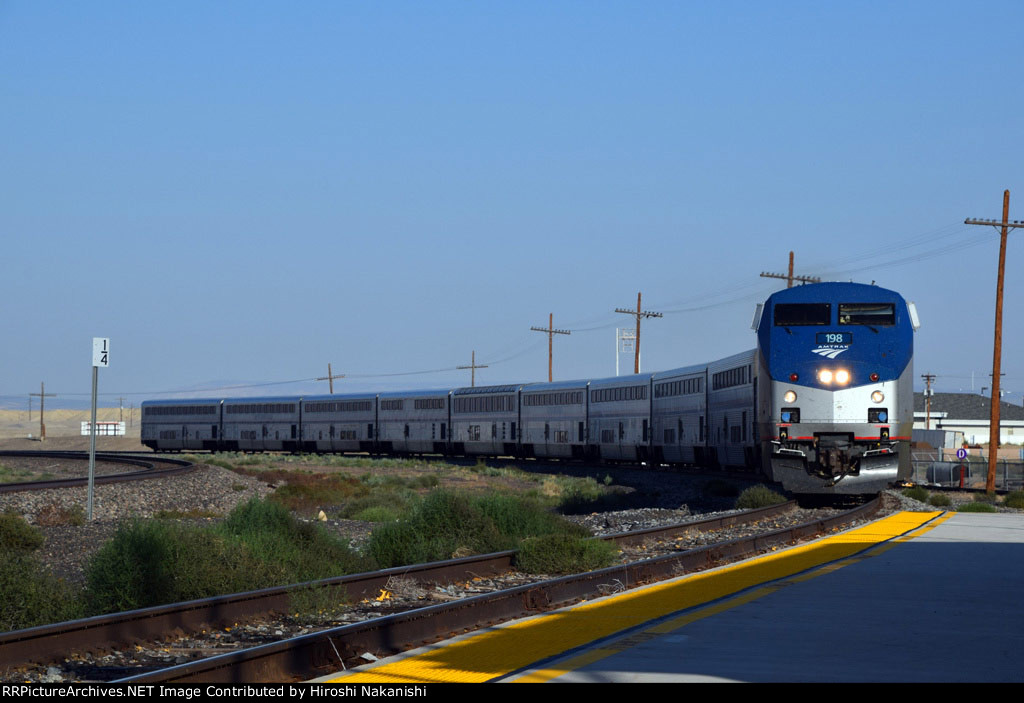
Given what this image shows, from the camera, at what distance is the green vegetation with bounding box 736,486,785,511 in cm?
2703

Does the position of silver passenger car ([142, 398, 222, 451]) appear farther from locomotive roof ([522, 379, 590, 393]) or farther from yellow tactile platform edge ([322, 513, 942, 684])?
yellow tactile platform edge ([322, 513, 942, 684])

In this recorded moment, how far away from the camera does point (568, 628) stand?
973cm

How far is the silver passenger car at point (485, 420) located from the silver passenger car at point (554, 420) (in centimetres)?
79

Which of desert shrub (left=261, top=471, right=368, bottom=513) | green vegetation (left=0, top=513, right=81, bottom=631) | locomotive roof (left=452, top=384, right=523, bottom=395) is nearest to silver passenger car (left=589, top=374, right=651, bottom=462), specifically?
locomotive roof (left=452, top=384, right=523, bottom=395)

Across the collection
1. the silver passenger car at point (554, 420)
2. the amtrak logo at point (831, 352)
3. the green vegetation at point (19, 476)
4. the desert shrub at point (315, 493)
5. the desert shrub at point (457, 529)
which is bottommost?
the green vegetation at point (19, 476)

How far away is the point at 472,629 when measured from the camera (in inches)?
396

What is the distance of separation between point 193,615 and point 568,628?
318 cm

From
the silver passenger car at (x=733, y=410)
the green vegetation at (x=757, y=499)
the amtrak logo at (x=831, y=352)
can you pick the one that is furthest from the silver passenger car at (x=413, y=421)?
the amtrak logo at (x=831, y=352)

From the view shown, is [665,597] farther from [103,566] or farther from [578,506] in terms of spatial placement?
[578,506]

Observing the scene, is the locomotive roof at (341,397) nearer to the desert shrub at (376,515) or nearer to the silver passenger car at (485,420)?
the silver passenger car at (485,420)

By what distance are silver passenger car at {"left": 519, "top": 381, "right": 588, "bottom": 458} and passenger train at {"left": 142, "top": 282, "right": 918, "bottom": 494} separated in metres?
0.08

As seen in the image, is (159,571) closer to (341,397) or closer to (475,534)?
(475,534)

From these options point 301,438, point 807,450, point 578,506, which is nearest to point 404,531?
point 807,450

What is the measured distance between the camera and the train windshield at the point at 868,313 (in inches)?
906
